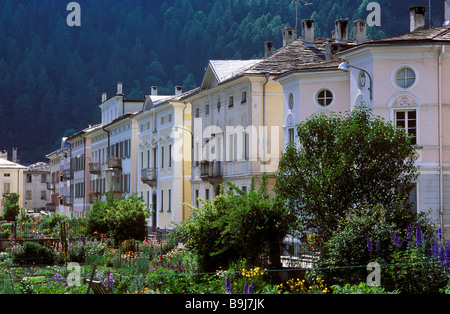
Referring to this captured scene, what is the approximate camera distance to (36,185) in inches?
5994

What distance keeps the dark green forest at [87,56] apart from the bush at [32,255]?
89.7m

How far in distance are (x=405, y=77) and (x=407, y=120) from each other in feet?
5.84

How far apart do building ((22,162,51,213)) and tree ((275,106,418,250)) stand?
131m

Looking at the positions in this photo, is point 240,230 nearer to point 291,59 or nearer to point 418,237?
point 418,237

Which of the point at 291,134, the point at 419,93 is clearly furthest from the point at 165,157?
the point at 419,93

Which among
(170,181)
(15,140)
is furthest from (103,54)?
(170,181)

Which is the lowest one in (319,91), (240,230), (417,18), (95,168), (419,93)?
(240,230)

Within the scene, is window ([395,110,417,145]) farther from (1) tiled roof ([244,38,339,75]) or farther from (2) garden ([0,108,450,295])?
(1) tiled roof ([244,38,339,75])

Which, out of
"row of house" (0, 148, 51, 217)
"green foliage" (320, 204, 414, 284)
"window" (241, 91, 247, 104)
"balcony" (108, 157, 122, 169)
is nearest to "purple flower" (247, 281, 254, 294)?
"green foliage" (320, 204, 414, 284)

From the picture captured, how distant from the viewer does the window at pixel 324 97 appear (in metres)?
36.9

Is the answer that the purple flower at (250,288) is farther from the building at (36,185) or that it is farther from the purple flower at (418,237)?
the building at (36,185)

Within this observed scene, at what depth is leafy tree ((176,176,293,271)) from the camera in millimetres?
24406

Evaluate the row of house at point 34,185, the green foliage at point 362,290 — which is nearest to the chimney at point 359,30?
the green foliage at point 362,290

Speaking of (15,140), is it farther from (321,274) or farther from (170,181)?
(321,274)
